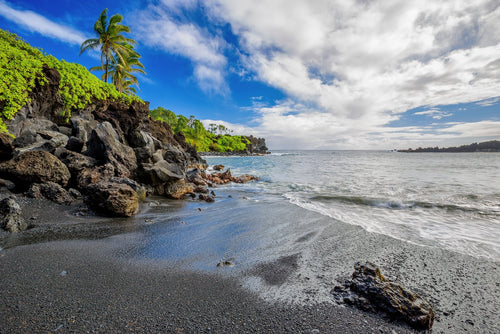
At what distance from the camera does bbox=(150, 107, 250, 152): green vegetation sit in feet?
235

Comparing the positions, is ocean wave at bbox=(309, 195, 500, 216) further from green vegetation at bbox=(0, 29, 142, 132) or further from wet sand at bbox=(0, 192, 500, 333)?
green vegetation at bbox=(0, 29, 142, 132)

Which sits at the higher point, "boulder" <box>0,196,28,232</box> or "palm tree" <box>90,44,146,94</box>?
"palm tree" <box>90,44,146,94</box>

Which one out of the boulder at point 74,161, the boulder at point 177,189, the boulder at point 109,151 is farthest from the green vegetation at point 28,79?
the boulder at point 177,189

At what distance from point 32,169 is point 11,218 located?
249 centimetres

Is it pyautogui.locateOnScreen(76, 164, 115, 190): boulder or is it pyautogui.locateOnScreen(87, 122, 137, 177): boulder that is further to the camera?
pyautogui.locateOnScreen(87, 122, 137, 177): boulder

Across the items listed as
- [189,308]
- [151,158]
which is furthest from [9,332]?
[151,158]

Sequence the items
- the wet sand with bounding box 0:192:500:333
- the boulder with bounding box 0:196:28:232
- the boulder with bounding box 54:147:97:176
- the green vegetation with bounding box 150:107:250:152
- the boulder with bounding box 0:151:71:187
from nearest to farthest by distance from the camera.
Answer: the wet sand with bounding box 0:192:500:333, the boulder with bounding box 0:196:28:232, the boulder with bounding box 0:151:71:187, the boulder with bounding box 54:147:97:176, the green vegetation with bounding box 150:107:250:152

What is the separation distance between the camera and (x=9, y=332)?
5.59 feet

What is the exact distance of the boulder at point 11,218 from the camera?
375 centimetres

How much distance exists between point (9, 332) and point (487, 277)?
5.80 m

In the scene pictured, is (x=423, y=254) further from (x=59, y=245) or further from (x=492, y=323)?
(x=59, y=245)

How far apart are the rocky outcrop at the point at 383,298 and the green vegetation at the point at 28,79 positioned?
515 inches

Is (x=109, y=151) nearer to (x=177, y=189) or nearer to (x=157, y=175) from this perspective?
(x=157, y=175)

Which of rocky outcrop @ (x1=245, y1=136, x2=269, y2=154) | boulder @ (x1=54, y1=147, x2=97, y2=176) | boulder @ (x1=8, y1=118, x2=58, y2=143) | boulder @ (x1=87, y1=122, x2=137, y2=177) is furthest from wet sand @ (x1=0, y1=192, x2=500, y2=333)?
rocky outcrop @ (x1=245, y1=136, x2=269, y2=154)
